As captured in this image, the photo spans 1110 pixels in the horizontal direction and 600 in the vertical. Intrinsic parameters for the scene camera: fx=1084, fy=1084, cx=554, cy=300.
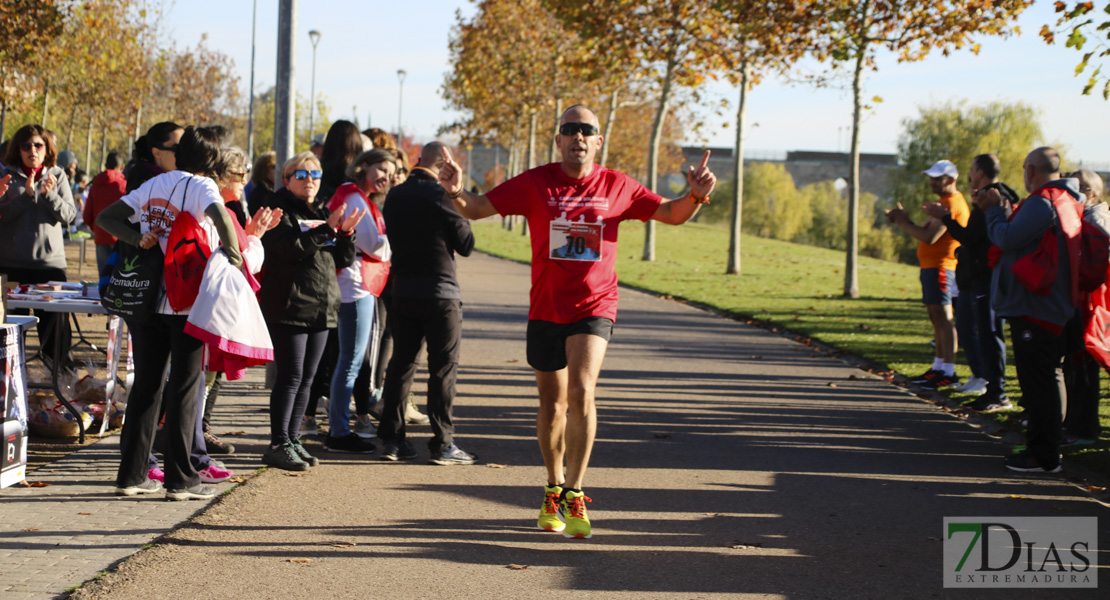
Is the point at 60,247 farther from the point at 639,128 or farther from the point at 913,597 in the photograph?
the point at 639,128

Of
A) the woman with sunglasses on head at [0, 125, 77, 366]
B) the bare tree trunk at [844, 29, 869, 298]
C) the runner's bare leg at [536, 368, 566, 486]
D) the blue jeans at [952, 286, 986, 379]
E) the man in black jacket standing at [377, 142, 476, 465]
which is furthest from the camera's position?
the bare tree trunk at [844, 29, 869, 298]

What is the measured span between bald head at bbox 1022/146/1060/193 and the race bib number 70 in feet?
10.9

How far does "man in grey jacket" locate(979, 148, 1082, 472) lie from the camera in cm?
693

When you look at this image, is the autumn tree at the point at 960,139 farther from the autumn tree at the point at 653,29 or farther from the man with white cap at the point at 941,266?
the man with white cap at the point at 941,266

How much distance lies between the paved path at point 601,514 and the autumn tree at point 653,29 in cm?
1836

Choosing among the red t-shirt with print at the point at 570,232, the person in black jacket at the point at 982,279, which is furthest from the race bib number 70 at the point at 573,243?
the person in black jacket at the point at 982,279

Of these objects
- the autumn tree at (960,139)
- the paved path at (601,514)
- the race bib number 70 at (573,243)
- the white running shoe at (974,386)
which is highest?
the autumn tree at (960,139)

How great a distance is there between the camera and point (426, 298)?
22.2ft

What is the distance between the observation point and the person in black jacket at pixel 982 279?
867 cm

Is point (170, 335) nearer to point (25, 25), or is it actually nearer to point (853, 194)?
point (25, 25)

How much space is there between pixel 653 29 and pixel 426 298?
21.4 m

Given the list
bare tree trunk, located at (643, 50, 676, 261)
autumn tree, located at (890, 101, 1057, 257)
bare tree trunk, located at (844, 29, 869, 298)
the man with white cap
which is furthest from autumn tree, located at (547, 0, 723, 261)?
autumn tree, located at (890, 101, 1057, 257)

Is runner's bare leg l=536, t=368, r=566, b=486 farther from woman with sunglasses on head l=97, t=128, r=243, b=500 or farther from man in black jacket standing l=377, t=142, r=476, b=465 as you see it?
woman with sunglasses on head l=97, t=128, r=243, b=500

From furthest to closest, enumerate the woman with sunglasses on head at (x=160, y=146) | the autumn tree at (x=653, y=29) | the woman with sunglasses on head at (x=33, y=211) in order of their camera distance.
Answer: the autumn tree at (x=653, y=29)
the woman with sunglasses on head at (x=33, y=211)
the woman with sunglasses on head at (x=160, y=146)
